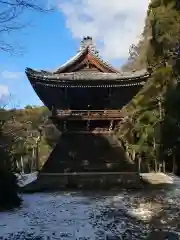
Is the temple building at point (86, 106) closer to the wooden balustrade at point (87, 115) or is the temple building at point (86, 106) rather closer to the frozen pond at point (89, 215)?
the wooden balustrade at point (87, 115)

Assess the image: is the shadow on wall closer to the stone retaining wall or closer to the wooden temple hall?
the stone retaining wall

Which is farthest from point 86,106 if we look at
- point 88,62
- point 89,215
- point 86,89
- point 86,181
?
point 89,215

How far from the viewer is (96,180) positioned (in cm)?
1852

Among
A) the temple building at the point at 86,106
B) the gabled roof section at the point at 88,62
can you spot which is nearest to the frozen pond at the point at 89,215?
the temple building at the point at 86,106

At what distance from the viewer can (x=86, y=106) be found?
19.5 m

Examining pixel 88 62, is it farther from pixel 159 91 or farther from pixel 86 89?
pixel 159 91

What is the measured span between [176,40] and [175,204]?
14.7 meters

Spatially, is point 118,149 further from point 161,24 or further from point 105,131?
point 161,24

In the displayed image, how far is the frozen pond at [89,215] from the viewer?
9091mm

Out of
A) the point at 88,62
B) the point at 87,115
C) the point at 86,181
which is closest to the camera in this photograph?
the point at 86,181

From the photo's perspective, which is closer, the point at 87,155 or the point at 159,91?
the point at 87,155

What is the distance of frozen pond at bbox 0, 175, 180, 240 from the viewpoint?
9091mm

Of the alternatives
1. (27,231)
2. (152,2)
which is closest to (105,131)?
(27,231)

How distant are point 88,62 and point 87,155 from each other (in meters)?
4.79
